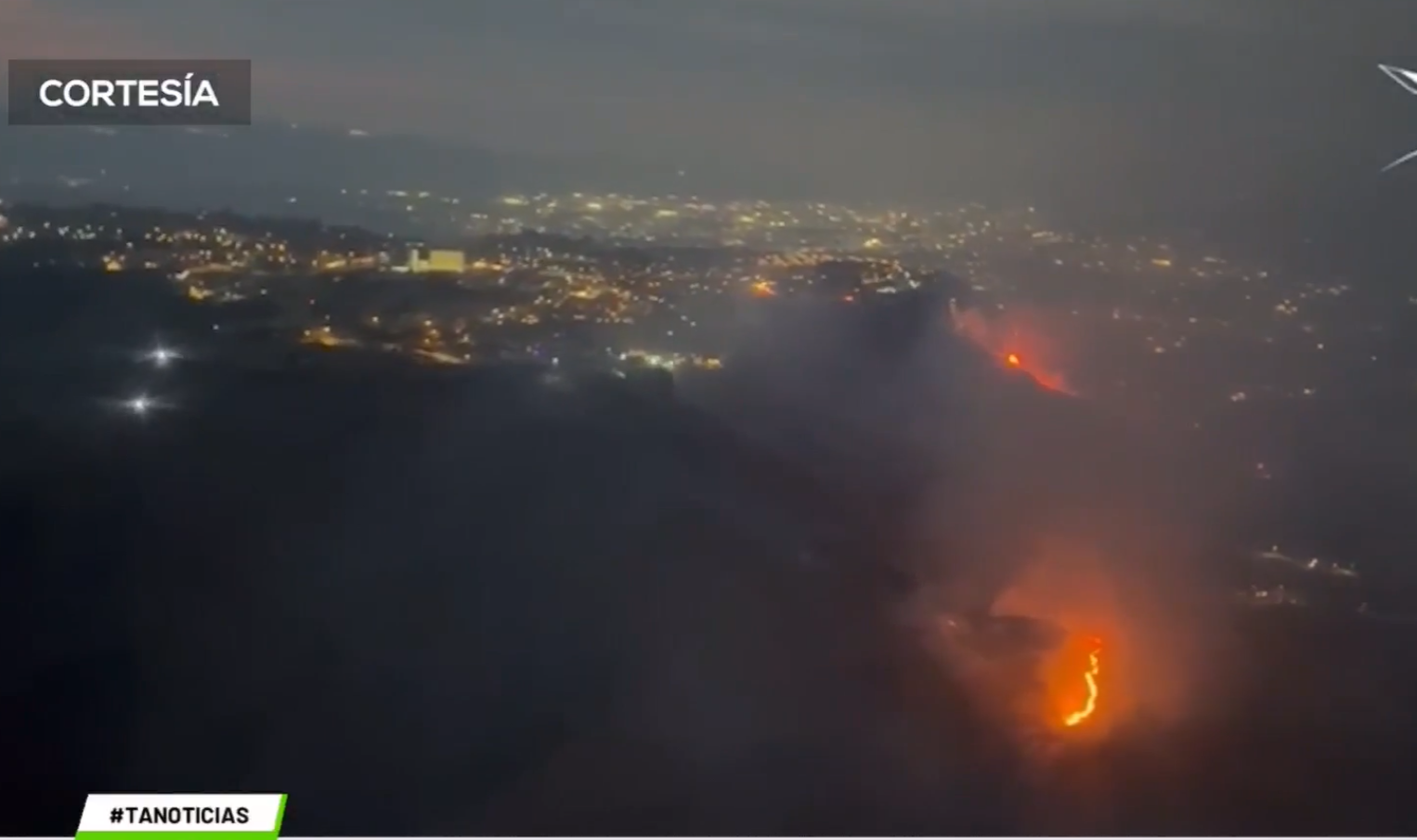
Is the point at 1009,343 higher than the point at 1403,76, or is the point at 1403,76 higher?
the point at 1403,76

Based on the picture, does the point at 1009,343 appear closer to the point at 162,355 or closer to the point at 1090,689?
the point at 1090,689

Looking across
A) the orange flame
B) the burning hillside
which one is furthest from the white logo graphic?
the orange flame

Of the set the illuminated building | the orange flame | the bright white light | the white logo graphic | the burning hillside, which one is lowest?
the orange flame

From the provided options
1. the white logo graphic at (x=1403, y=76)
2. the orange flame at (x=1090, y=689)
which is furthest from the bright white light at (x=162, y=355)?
the white logo graphic at (x=1403, y=76)

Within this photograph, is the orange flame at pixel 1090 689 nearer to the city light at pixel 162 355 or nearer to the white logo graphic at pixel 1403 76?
the white logo graphic at pixel 1403 76

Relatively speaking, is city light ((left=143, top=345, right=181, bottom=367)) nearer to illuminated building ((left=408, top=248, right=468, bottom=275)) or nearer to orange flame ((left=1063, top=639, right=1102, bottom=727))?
illuminated building ((left=408, top=248, right=468, bottom=275))

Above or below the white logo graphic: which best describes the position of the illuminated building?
below

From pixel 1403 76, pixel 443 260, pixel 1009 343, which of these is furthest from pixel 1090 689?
pixel 443 260

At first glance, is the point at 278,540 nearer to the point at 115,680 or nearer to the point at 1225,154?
the point at 115,680

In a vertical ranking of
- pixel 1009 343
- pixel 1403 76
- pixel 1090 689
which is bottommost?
pixel 1090 689
